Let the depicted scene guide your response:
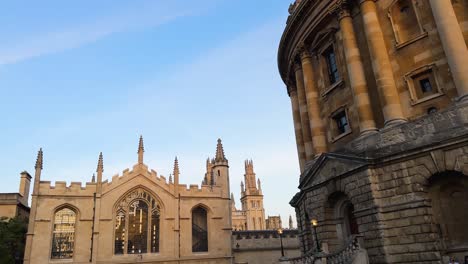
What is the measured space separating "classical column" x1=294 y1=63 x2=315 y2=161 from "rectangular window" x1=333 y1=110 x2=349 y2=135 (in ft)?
11.4

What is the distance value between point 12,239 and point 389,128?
107ft

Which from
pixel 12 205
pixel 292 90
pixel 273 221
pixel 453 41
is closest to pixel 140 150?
pixel 12 205

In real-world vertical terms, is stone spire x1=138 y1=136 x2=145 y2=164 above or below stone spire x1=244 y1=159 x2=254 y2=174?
below

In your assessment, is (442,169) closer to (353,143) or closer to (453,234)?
(453,234)

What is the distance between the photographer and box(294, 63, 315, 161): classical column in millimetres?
24362

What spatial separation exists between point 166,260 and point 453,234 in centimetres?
2798

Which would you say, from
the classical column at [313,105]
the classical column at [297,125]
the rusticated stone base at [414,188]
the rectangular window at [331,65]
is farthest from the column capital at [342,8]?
the classical column at [297,125]

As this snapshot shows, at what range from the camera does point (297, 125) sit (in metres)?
27.3

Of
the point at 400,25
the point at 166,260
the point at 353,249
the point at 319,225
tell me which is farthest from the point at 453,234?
the point at 166,260

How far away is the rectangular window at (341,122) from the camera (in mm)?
20562

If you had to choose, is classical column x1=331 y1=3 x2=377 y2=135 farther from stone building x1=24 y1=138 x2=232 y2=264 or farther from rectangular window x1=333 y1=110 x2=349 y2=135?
stone building x1=24 y1=138 x2=232 y2=264

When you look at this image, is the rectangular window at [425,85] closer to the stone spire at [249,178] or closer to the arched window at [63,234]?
the arched window at [63,234]

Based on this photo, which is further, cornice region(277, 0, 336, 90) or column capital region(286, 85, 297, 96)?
column capital region(286, 85, 297, 96)

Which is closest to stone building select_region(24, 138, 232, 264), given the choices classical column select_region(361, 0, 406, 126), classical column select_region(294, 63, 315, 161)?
classical column select_region(294, 63, 315, 161)
